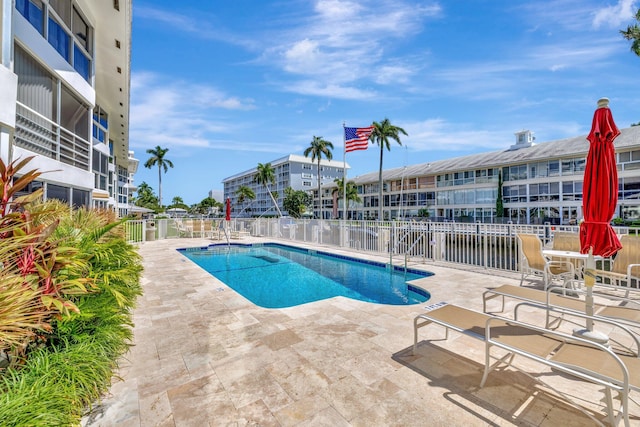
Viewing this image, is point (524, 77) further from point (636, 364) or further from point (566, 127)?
point (566, 127)

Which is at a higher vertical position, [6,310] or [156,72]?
[156,72]

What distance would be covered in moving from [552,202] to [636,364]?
103 ft

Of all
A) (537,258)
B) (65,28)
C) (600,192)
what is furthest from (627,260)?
(65,28)

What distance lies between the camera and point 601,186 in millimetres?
2904

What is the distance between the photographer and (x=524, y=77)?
12.1 meters

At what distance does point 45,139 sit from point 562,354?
1022cm

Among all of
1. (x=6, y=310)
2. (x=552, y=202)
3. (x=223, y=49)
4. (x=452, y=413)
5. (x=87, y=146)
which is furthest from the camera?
(x=552, y=202)

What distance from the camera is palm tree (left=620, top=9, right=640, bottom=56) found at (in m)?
10.7

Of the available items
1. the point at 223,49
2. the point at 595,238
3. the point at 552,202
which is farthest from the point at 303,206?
the point at 595,238

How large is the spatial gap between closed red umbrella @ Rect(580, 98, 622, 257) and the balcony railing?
9501mm

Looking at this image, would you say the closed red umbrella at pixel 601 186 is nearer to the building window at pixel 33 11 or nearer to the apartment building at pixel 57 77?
the apartment building at pixel 57 77

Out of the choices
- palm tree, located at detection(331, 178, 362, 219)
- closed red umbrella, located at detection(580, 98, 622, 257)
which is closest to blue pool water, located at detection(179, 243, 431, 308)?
closed red umbrella, located at detection(580, 98, 622, 257)

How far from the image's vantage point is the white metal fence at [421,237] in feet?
24.3

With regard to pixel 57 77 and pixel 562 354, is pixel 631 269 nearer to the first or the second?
pixel 562 354
